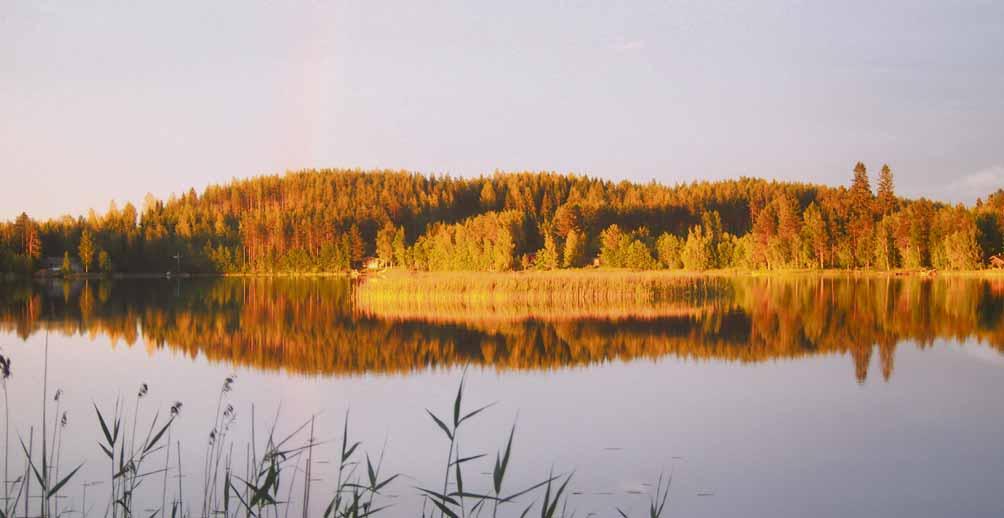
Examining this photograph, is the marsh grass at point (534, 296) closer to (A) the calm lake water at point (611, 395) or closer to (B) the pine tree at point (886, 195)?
(A) the calm lake water at point (611, 395)

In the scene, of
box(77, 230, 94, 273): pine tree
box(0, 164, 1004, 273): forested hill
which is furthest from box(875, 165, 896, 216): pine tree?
box(77, 230, 94, 273): pine tree

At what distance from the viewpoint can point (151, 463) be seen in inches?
363

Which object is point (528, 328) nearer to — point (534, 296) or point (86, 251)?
point (534, 296)

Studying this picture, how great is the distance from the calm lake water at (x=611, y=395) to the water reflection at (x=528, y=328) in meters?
0.12

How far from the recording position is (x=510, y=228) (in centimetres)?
8994

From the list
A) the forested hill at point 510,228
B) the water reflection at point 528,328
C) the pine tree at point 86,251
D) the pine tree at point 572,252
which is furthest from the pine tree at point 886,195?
the pine tree at point 86,251

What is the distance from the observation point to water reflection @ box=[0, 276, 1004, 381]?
60.7 feet

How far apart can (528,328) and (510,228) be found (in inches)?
2611

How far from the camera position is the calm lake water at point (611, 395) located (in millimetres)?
8508

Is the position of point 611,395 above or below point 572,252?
below

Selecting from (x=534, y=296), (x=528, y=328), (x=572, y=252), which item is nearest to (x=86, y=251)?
(x=572, y=252)

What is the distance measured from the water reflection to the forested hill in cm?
4074

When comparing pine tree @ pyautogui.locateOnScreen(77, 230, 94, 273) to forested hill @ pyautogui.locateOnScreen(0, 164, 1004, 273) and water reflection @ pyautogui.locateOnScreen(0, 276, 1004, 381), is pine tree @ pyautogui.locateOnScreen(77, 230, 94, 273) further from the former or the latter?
water reflection @ pyautogui.locateOnScreen(0, 276, 1004, 381)

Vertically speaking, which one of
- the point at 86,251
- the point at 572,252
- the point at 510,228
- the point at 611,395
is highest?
the point at 510,228
